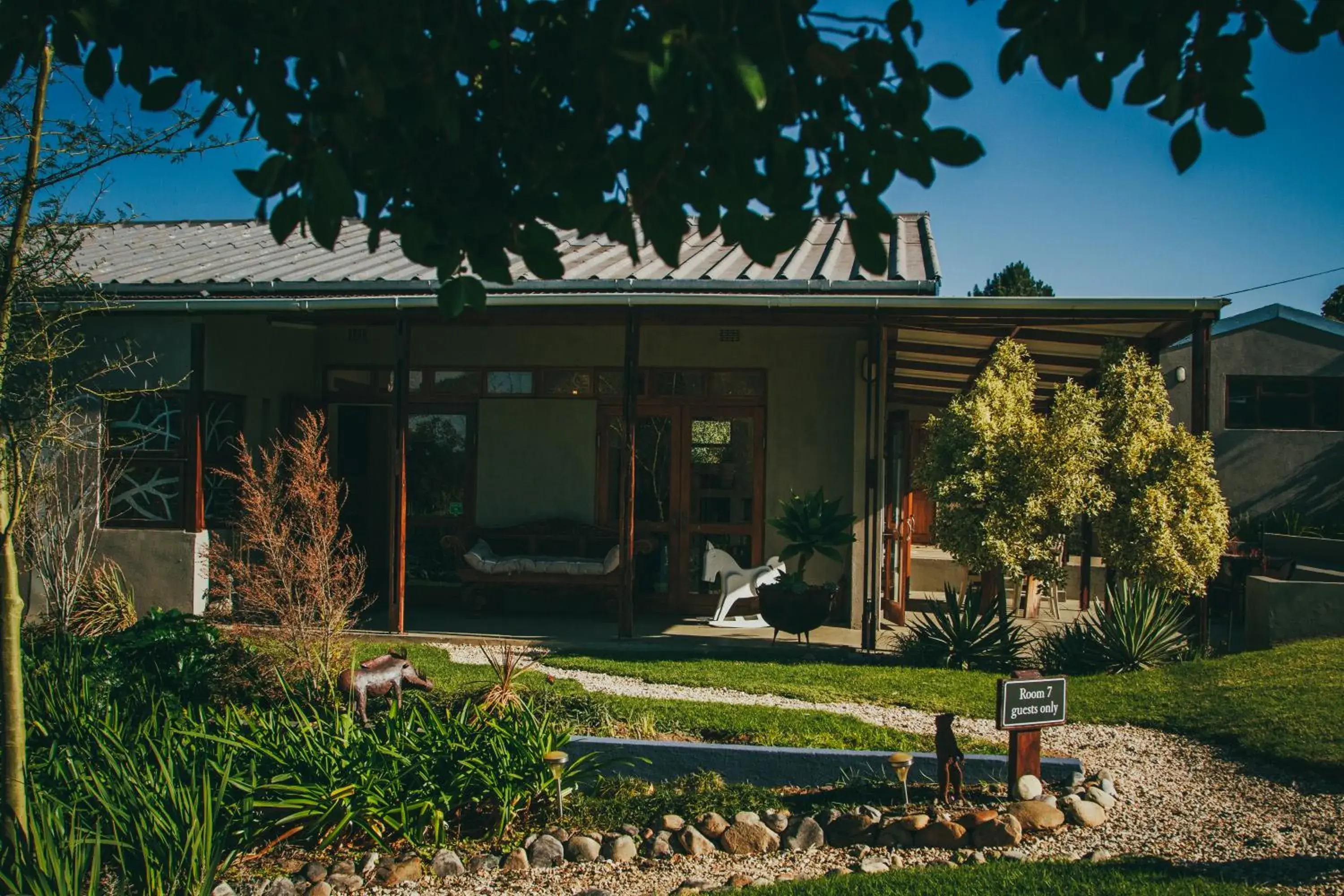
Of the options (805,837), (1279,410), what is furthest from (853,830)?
(1279,410)

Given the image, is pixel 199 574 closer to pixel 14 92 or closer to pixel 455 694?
pixel 455 694

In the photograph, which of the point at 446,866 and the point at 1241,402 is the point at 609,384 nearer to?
the point at 446,866

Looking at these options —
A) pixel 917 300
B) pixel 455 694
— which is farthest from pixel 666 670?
pixel 917 300

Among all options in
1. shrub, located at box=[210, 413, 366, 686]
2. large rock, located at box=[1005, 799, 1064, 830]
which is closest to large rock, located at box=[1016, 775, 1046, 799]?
large rock, located at box=[1005, 799, 1064, 830]

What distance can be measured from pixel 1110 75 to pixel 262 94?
2.13m

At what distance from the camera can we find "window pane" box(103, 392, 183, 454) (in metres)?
11.1

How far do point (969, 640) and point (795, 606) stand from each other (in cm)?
151

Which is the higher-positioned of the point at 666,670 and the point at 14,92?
the point at 14,92

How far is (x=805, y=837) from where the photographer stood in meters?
5.29

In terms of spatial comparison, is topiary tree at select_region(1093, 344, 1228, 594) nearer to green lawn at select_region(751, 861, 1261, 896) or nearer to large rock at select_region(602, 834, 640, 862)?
green lawn at select_region(751, 861, 1261, 896)

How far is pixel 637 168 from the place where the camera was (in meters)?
2.74

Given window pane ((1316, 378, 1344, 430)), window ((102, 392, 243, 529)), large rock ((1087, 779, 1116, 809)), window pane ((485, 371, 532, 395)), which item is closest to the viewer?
large rock ((1087, 779, 1116, 809))

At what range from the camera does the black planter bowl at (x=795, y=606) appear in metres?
9.90

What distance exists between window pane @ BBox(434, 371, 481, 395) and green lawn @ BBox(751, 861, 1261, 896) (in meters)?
8.81
